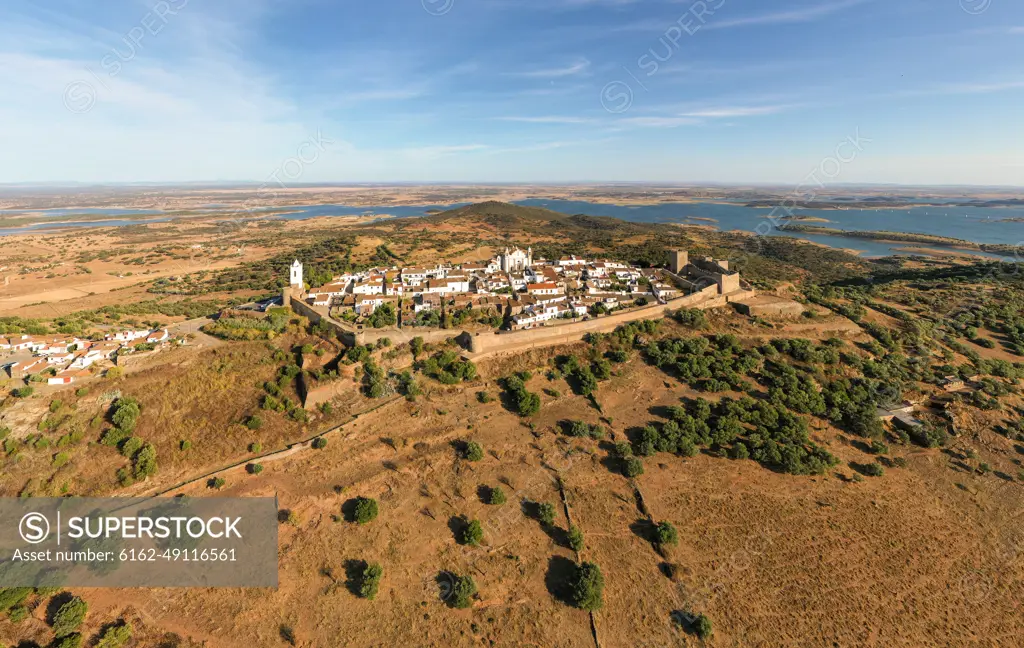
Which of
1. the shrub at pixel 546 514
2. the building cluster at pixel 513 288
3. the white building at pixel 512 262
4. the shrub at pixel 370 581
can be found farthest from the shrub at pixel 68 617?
the white building at pixel 512 262

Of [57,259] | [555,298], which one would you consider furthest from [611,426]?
[57,259]

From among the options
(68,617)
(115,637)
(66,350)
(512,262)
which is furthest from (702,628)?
(512,262)

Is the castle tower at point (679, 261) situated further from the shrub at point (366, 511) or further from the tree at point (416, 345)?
the shrub at point (366, 511)

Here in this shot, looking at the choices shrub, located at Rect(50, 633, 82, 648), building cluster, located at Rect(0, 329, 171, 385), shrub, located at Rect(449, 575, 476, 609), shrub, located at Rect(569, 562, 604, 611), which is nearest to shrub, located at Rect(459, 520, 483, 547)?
shrub, located at Rect(449, 575, 476, 609)

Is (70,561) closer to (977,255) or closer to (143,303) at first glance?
(143,303)

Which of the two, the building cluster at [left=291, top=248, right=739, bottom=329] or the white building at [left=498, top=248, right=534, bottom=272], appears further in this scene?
the white building at [left=498, top=248, right=534, bottom=272]

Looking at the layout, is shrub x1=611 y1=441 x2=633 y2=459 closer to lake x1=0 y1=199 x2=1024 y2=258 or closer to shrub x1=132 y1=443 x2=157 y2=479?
shrub x1=132 y1=443 x2=157 y2=479

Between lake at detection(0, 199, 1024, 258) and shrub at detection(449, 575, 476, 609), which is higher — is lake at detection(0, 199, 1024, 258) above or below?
above
